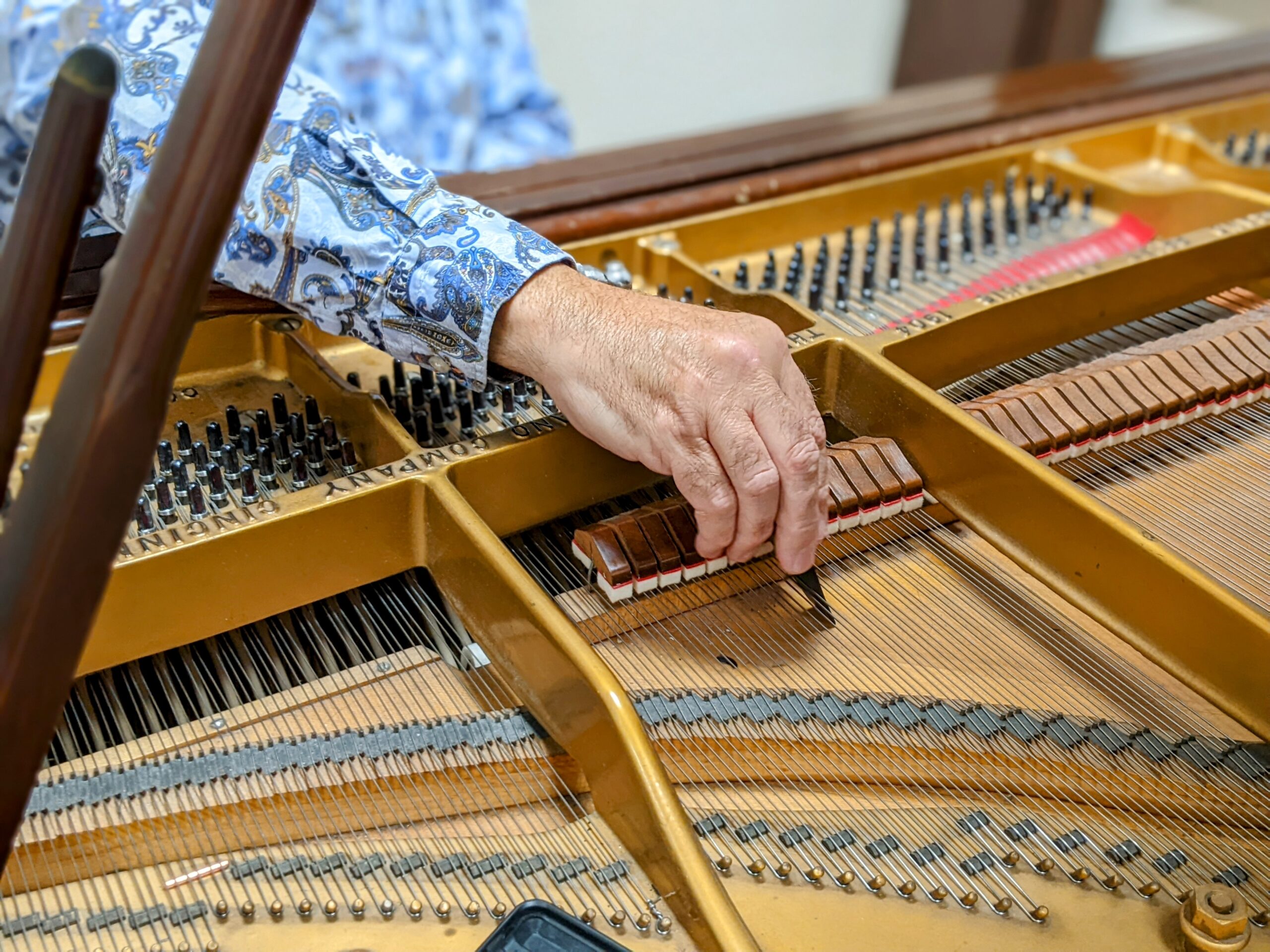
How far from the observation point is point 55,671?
746mm

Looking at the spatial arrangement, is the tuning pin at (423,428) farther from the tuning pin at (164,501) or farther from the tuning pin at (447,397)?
the tuning pin at (164,501)

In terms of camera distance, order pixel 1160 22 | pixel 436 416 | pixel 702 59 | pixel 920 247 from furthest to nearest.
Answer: pixel 1160 22, pixel 702 59, pixel 920 247, pixel 436 416

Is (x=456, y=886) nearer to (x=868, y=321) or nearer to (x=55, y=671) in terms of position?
(x=55, y=671)

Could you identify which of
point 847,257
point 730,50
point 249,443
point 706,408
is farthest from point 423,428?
point 730,50

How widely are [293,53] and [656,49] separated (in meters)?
4.66

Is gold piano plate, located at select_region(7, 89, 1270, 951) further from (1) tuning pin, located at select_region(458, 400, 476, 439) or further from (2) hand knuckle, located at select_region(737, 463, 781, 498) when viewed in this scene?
(2) hand knuckle, located at select_region(737, 463, 781, 498)

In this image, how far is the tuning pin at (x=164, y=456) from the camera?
5.22ft

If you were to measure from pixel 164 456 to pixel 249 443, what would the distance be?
11cm

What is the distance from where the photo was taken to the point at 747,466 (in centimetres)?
144

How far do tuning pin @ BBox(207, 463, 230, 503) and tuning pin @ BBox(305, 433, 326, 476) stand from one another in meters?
0.12

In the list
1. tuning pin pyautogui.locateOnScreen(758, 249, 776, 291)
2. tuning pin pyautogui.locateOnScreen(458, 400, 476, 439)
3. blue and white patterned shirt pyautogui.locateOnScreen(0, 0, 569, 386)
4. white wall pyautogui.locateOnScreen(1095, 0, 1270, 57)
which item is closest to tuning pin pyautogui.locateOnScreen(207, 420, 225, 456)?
blue and white patterned shirt pyautogui.locateOnScreen(0, 0, 569, 386)

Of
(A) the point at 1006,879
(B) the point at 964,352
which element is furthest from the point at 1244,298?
(A) the point at 1006,879

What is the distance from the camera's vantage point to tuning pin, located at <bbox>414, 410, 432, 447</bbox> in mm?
1732

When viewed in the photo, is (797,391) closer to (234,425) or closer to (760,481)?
(760,481)
